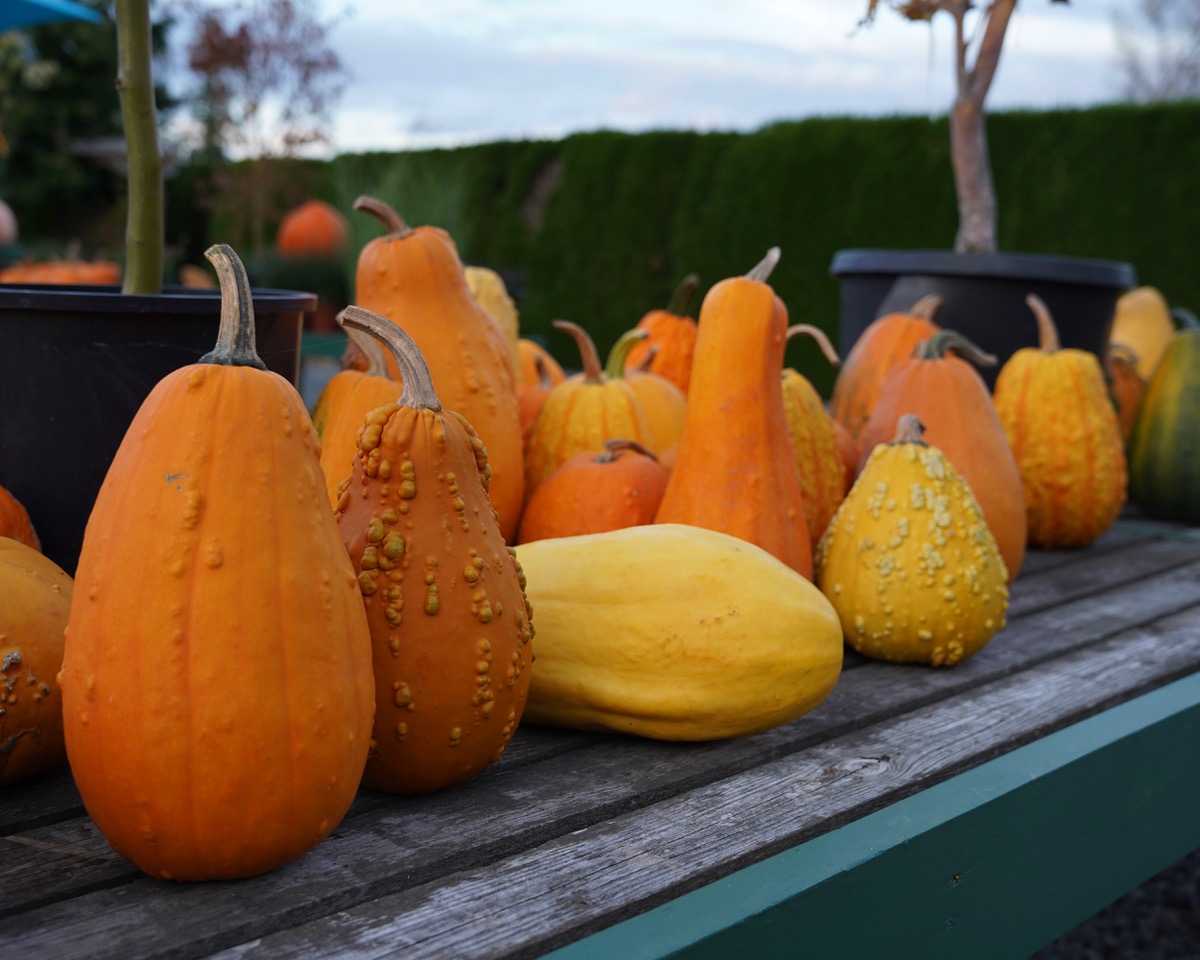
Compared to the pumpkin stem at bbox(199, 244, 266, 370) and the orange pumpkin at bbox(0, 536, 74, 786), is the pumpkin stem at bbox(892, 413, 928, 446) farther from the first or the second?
the orange pumpkin at bbox(0, 536, 74, 786)

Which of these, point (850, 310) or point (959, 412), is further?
point (850, 310)

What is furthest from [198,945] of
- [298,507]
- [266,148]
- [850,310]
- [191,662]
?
[266,148]

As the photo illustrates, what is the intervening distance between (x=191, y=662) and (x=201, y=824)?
122mm

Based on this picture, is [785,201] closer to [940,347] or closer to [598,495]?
[940,347]

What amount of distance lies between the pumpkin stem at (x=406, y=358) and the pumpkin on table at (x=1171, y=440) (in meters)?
2.13

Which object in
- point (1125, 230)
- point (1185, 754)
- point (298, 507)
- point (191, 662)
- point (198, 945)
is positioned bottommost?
point (1185, 754)

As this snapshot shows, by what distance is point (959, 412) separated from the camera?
1.84 meters

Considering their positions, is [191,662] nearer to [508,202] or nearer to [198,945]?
[198,945]

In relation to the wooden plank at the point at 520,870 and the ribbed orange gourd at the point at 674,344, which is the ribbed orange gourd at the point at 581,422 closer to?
the ribbed orange gourd at the point at 674,344

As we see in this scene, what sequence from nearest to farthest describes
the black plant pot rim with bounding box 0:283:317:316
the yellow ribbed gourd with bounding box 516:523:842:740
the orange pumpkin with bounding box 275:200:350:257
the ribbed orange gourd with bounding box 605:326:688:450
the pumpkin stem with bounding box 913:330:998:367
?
the yellow ribbed gourd with bounding box 516:523:842:740 < the black plant pot rim with bounding box 0:283:317:316 < the pumpkin stem with bounding box 913:330:998:367 < the ribbed orange gourd with bounding box 605:326:688:450 < the orange pumpkin with bounding box 275:200:350:257

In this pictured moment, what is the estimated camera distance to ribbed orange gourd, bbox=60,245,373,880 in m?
0.84

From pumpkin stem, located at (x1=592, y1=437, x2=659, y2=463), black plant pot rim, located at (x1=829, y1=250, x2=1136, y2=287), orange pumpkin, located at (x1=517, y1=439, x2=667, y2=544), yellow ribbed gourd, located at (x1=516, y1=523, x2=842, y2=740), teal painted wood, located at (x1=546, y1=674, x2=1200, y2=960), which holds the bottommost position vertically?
teal painted wood, located at (x1=546, y1=674, x2=1200, y2=960)

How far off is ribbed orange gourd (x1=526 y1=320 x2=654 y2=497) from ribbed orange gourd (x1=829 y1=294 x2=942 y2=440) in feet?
1.88

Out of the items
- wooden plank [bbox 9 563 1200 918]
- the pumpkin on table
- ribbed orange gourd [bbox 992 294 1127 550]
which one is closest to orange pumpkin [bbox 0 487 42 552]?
wooden plank [bbox 9 563 1200 918]
